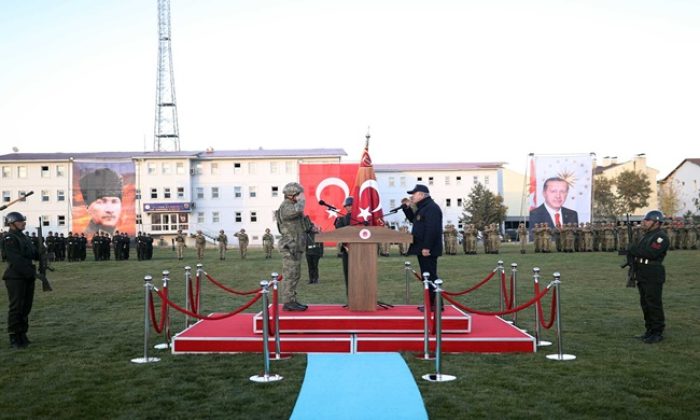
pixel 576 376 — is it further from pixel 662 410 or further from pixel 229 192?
pixel 229 192

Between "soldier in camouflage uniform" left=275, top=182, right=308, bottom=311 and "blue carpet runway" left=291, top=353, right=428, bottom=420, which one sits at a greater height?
"soldier in camouflage uniform" left=275, top=182, right=308, bottom=311

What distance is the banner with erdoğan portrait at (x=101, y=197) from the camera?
2281 inches

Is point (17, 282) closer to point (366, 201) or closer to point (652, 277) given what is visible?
point (366, 201)

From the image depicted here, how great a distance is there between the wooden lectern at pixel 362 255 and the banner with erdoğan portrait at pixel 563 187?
1396 inches

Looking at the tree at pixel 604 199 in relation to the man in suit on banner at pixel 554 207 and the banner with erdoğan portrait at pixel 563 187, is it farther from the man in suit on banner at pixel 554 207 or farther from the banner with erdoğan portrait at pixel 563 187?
the man in suit on banner at pixel 554 207

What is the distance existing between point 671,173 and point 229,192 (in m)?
57.1

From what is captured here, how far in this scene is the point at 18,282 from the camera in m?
9.77

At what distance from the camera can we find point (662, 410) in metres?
6.20

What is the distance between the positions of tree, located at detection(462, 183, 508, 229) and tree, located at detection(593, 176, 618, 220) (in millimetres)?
11009

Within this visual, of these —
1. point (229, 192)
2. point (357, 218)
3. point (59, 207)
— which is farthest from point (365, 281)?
point (59, 207)

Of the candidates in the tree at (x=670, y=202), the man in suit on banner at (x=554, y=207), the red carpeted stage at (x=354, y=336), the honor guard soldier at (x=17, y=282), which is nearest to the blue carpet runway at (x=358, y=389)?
the red carpeted stage at (x=354, y=336)

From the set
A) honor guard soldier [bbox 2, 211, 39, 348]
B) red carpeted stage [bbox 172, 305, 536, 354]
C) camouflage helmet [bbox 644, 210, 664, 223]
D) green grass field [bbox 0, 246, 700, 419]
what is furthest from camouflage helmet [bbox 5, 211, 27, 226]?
camouflage helmet [bbox 644, 210, 664, 223]

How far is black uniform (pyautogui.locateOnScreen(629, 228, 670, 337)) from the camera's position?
961 centimetres

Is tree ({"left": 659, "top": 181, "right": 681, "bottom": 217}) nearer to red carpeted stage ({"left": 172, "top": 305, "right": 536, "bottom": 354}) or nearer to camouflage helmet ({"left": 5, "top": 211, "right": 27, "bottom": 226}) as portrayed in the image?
red carpeted stage ({"left": 172, "top": 305, "right": 536, "bottom": 354})
